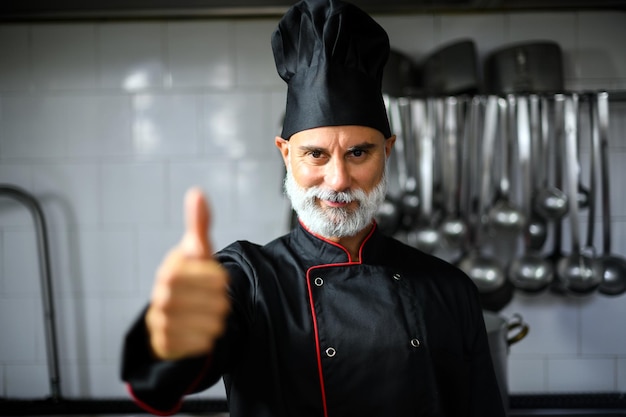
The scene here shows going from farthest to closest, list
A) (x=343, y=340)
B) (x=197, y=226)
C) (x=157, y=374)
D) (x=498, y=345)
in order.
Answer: (x=498, y=345) < (x=343, y=340) < (x=157, y=374) < (x=197, y=226)

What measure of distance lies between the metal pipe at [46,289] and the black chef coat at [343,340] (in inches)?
31.1

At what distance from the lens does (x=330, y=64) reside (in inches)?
30.8

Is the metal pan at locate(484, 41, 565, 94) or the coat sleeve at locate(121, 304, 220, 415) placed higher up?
the metal pan at locate(484, 41, 565, 94)

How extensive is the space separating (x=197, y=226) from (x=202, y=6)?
3.34ft

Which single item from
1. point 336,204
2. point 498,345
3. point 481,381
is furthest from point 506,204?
point 336,204

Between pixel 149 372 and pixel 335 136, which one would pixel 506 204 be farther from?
pixel 149 372

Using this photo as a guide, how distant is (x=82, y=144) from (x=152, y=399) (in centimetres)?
110

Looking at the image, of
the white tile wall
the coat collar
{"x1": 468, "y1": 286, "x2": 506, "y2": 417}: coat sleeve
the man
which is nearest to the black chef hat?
the man

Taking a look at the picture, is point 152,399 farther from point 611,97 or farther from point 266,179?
point 611,97

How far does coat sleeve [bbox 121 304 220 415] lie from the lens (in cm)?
48

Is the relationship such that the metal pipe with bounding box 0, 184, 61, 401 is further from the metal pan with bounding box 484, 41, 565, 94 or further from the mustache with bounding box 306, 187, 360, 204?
the metal pan with bounding box 484, 41, 565, 94

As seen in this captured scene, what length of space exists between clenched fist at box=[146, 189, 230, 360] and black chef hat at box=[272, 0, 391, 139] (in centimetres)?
41

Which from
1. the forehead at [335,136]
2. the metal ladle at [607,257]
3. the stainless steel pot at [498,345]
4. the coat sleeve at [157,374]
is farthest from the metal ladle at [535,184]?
the coat sleeve at [157,374]

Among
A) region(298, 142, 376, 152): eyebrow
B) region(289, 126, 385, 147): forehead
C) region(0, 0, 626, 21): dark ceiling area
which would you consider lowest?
region(298, 142, 376, 152): eyebrow
